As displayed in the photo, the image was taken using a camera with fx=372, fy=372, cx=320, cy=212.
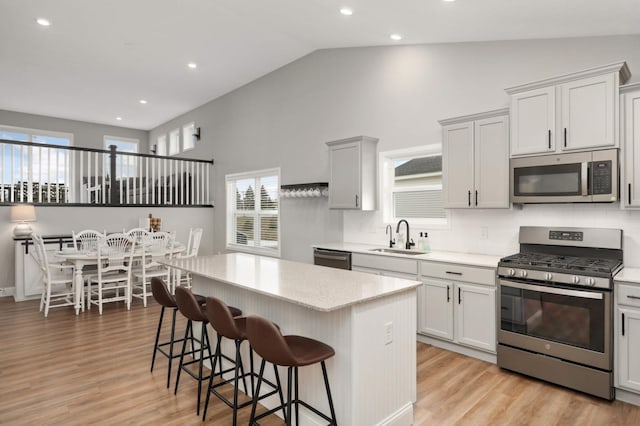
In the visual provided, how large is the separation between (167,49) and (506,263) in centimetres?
555

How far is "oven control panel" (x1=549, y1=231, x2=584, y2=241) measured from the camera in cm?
329

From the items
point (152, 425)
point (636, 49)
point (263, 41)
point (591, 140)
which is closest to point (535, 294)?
point (591, 140)

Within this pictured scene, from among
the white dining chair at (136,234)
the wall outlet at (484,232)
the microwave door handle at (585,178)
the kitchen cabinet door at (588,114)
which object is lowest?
the white dining chair at (136,234)

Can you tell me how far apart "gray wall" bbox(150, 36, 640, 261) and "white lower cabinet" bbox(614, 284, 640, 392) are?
688mm

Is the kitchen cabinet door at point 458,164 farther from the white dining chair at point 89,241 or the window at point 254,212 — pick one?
the white dining chair at point 89,241

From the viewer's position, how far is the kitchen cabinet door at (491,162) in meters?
3.54

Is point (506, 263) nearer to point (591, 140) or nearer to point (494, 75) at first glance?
point (591, 140)

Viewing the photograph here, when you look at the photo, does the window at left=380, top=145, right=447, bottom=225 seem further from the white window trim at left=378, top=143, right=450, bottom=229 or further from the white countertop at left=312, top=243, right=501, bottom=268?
the white countertop at left=312, top=243, right=501, bottom=268

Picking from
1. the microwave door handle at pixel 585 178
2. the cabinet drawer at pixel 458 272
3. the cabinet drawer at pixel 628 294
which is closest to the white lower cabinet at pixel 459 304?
the cabinet drawer at pixel 458 272

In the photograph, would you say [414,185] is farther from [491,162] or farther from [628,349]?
[628,349]

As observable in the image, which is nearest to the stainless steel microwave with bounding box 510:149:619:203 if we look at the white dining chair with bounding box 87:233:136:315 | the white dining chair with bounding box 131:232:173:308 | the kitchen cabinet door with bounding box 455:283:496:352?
the kitchen cabinet door with bounding box 455:283:496:352

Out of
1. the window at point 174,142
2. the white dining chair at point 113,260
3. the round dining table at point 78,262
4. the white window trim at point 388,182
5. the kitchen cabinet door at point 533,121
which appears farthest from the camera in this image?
the window at point 174,142

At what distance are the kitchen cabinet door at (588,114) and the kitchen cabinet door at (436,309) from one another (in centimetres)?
165

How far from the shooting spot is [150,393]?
291cm
